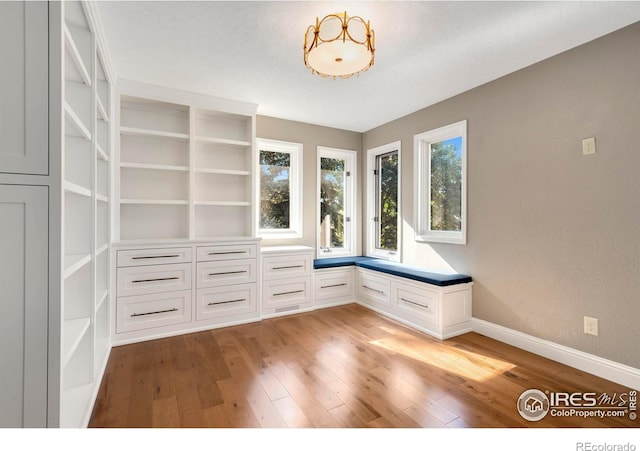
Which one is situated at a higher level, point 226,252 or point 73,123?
point 73,123

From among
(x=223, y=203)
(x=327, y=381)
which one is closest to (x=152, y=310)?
(x=223, y=203)

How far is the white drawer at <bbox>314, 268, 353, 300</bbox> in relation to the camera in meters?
3.81

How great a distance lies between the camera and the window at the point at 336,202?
4387 millimetres

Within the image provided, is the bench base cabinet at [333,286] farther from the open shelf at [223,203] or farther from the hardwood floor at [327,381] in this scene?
the open shelf at [223,203]

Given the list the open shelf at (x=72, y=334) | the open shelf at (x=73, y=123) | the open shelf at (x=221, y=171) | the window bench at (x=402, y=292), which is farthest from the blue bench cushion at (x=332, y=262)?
the open shelf at (x=73, y=123)

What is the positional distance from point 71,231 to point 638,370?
375cm

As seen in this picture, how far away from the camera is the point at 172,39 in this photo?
2230 millimetres

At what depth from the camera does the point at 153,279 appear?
9.48ft

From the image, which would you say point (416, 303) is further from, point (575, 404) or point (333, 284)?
point (575, 404)

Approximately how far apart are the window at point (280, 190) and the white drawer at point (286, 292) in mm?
698

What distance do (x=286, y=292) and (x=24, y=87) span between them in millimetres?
2867

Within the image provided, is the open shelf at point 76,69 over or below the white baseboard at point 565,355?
over

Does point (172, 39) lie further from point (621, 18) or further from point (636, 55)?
point (636, 55)

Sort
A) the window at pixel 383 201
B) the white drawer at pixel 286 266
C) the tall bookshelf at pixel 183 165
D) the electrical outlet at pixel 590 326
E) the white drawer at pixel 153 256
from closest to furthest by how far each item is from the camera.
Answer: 1. the electrical outlet at pixel 590 326
2. the white drawer at pixel 153 256
3. the tall bookshelf at pixel 183 165
4. the white drawer at pixel 286 266
5. the window at pixel 383 201
